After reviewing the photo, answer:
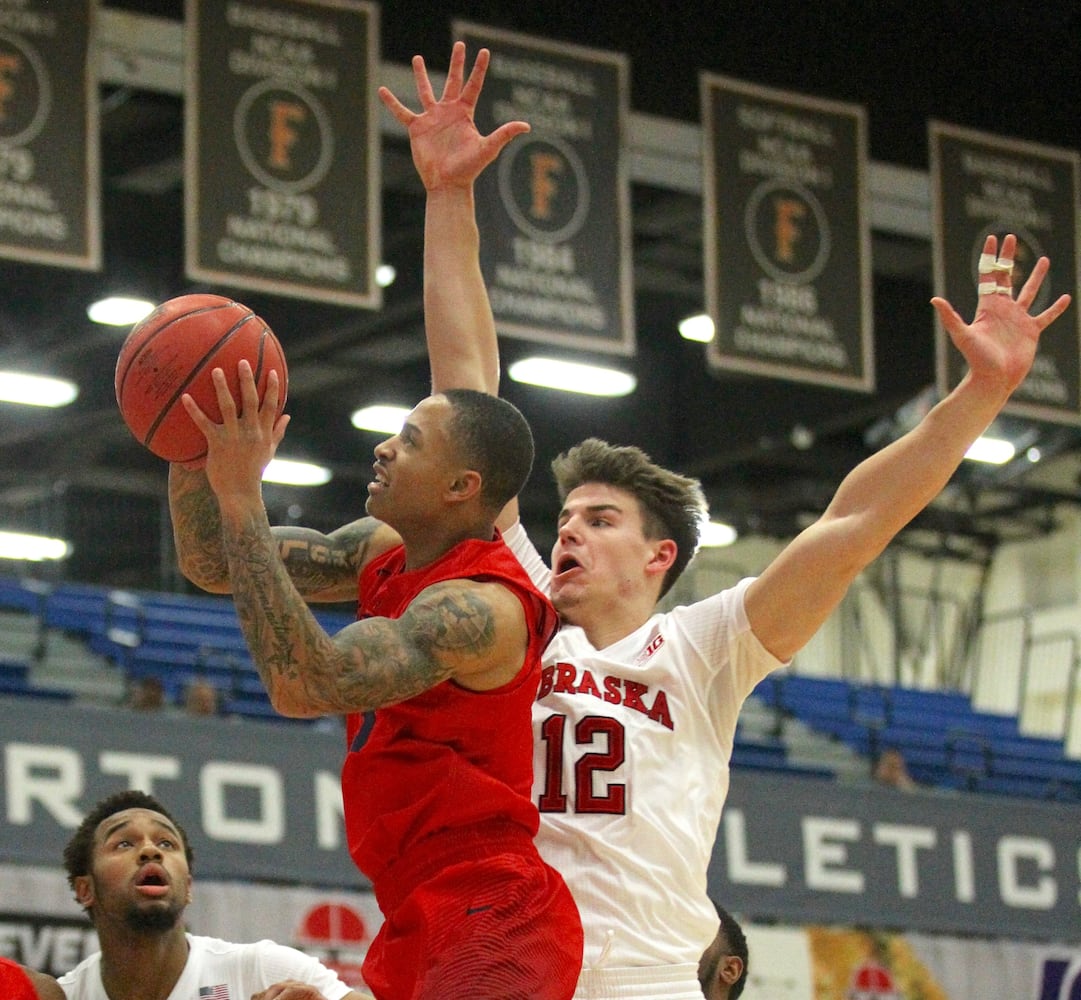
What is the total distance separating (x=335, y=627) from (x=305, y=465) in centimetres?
649

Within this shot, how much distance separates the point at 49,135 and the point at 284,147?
1210 millimetres

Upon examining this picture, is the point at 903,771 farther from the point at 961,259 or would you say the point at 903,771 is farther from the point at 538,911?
→ the point at 538,911

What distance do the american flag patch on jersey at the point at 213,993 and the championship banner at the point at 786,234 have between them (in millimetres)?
6368

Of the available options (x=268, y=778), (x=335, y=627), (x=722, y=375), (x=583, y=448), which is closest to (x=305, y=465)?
(x=335, y=627)

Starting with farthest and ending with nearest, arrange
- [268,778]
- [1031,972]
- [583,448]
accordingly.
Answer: [1031,972], [268,778], [583,448]

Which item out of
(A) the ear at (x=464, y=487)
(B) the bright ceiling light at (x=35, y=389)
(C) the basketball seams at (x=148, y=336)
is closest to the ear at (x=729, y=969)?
(A) the ear at (x=464, y=487)

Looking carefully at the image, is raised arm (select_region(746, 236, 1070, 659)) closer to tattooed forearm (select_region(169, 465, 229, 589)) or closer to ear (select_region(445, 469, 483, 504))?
ear (select_region(445, 469, 483, 504))

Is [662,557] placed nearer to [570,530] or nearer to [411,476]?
[570,530]

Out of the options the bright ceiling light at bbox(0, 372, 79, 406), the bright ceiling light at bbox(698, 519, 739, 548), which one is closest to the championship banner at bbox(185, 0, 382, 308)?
the bright ceiling light at bbox(0, 372, 79, 406)

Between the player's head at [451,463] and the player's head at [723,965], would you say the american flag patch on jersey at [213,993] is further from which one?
the player's head at [451,463]

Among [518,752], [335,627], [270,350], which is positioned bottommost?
[518,752]

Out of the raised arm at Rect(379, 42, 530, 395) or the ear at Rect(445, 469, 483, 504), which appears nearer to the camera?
the ear at Rect(445, 469, 483, 504)

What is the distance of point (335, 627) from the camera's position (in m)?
13.6

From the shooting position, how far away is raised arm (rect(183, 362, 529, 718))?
338 cm
